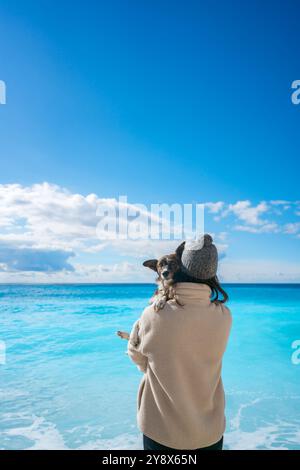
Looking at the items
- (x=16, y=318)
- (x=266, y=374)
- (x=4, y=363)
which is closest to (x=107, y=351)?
(x=4, y=363)

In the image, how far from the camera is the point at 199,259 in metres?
1.40

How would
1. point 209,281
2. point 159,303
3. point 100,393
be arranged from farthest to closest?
point 100,393 → point 209,281 → point 159,303

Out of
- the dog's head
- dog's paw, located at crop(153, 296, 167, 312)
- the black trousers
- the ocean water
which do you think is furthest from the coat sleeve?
the ocean water

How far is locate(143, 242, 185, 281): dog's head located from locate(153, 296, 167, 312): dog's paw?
0.09 metres

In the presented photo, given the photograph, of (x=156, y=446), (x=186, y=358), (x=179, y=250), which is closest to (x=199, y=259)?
(x=179, y=250)

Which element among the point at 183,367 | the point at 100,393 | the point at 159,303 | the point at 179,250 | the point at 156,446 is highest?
the point at 179,250

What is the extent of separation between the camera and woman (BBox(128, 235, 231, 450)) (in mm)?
1368

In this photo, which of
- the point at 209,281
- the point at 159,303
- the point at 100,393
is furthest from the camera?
the point at 100,393

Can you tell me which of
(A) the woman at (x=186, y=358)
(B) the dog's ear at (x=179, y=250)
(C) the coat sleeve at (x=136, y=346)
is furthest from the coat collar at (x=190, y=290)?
(C) the coat sleeve at (x=136, y=346)

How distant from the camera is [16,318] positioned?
A: 14.8 meters

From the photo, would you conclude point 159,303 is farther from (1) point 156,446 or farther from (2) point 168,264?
(1) point 156,446

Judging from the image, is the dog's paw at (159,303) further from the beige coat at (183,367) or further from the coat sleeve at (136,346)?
the coat sleeve at (136,346)

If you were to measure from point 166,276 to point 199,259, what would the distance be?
0.51 ft

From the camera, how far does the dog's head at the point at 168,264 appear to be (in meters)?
1.43
